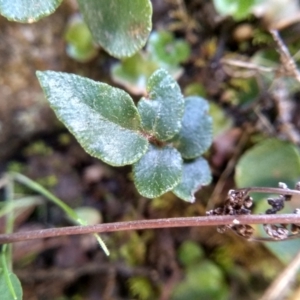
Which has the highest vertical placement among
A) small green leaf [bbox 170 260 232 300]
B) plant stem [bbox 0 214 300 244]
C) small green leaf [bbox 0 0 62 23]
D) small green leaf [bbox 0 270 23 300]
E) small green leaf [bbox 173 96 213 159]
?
small green leaf [bbox 0 0 62 23]

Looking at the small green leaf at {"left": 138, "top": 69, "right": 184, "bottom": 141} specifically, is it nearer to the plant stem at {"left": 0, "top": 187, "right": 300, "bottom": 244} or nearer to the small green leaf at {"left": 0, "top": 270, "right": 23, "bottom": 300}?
the plant stem at {"left": 0, "top": 187, "right": 300, "bottom": 244}

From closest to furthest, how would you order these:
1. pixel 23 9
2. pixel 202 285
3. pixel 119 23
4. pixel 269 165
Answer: pixel 23 9
pixel 119 23
pixel 269 165
pixel 202 285

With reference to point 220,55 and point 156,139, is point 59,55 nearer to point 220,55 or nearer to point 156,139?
point 220,55

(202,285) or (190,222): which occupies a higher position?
(190,222)

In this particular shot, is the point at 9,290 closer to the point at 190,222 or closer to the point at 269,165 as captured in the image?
the point at 190,222

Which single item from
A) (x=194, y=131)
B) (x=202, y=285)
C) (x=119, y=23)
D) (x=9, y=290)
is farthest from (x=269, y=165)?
(x=9, y=290)

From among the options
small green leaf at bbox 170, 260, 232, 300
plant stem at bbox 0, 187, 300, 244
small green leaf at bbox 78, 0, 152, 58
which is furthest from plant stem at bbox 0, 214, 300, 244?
small green leaf at bbox 170, 260, 232, 300
